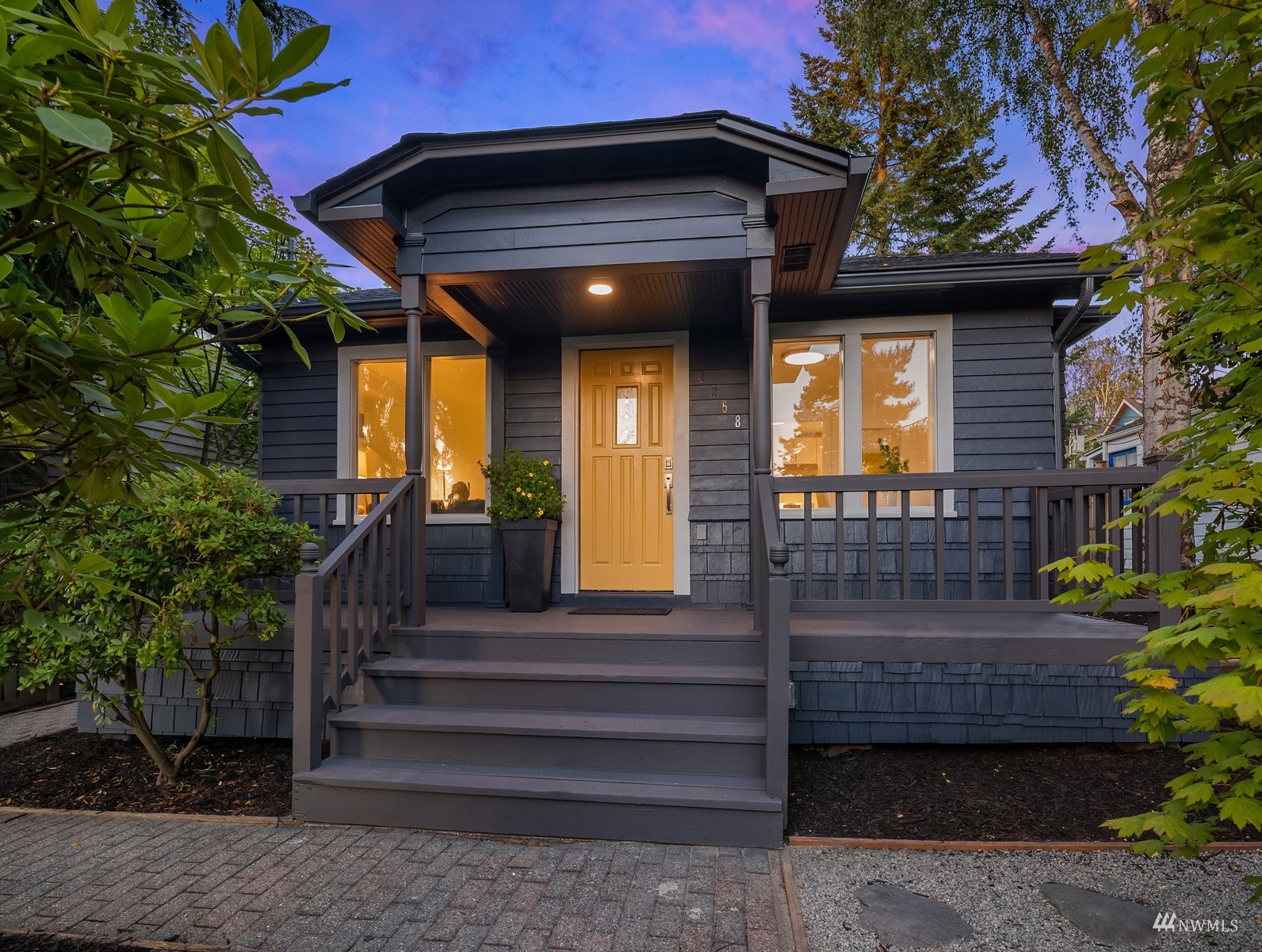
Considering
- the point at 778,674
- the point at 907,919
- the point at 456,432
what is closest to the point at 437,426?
the point at 456,432

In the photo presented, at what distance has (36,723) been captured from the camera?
5.06 meters

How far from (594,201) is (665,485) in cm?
232

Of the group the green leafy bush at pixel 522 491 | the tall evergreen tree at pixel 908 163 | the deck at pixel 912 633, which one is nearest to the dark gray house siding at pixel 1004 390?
the deck at pixel 912 633

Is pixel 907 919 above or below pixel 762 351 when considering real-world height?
below

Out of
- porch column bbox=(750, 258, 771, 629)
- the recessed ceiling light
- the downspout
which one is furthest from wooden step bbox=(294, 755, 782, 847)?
the downspout

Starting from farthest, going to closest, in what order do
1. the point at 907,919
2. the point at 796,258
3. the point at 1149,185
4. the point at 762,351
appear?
1. the point at 1149,185
2. the point at 796,258
3. the point at 762,351
4. the point at 907,919

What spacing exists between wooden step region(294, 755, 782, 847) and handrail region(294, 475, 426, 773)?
0.25 meters

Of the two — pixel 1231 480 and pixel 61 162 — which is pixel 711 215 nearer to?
pixel 1231 480

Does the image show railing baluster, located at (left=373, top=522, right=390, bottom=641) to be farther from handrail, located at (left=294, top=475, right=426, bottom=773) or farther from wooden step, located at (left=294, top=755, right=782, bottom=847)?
wooden step, located at (left=294, top=755, right=782, bottom=847)

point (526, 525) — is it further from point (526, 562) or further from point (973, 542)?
point (973, 542)

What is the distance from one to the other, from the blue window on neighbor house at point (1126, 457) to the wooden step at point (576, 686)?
14.3 meters

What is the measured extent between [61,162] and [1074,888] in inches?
138

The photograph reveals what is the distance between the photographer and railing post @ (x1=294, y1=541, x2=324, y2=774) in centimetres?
316

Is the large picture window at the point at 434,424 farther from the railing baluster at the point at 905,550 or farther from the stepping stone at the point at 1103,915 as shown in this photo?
the stepping stone at the point at 1103,915
